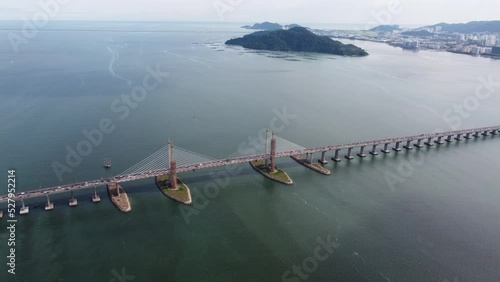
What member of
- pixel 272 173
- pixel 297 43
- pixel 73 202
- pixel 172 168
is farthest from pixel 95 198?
pixel 297 43

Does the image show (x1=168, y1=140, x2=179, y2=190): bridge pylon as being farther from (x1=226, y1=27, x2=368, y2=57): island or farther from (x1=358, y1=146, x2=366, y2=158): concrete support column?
(x1=226, y1=27, x2=368, y2=57): island

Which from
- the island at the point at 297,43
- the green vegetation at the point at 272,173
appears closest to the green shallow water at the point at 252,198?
the green vegetation at the point at 272,173

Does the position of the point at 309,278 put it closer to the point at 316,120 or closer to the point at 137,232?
the point at 137,232

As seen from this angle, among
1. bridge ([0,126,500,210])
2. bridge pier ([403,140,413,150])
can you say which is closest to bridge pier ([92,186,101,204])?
bridge ([0,126,500,210])

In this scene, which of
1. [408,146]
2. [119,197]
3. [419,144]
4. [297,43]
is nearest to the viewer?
[119,197]

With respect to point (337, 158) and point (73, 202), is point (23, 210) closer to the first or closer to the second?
point (73, 202)

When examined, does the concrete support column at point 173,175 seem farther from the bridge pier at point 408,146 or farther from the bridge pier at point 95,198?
the bridge pier at point 408,146
